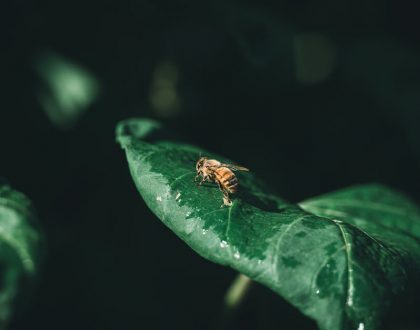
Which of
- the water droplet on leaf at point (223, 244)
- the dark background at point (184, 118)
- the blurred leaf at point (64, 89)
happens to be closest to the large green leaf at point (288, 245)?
the water droplet on leaf at point (223, 244)

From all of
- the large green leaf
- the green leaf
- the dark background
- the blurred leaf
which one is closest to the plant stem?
the dark background

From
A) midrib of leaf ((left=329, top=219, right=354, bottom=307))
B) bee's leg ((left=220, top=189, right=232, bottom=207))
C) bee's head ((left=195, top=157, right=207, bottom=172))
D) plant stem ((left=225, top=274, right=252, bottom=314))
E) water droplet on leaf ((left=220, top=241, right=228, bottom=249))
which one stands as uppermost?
bee's head ((left=195, top=157, right=207, bottom=172))

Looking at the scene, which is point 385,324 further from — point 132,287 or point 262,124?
point 262,124

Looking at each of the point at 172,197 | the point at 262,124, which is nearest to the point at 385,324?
the point at 172,197

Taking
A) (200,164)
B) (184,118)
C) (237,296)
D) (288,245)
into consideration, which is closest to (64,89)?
(184,118)

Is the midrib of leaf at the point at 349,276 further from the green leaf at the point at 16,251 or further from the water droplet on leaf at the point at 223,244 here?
the green leaf at the point at 16,251

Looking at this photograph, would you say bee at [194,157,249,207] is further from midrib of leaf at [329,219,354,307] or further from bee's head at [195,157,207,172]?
midrib of leaf at [329,219,354,307]
